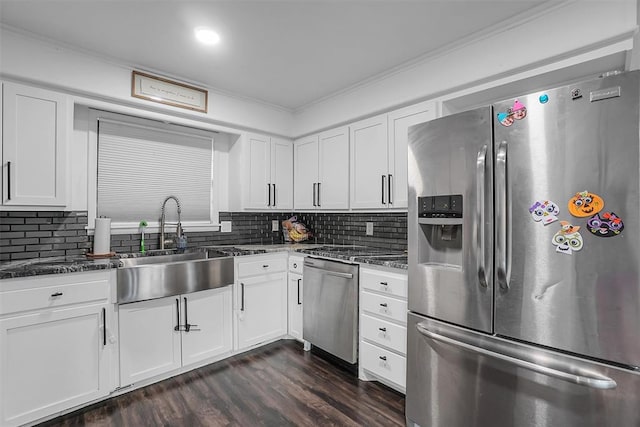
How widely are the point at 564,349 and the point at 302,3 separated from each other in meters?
2.15

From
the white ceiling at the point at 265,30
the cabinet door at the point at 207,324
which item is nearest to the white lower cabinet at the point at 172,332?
the cabinet door at the point at 207,324

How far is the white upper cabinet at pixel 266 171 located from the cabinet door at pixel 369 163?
37.8 inches

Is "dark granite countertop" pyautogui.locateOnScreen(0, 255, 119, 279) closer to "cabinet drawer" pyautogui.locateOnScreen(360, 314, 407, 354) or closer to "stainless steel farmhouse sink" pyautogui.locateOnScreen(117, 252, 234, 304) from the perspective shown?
"stainless steel farmhouse sink" pyautogui.locateOnScreen(117, 252, 234, 304)

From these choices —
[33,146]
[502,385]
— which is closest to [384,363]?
[502,385]

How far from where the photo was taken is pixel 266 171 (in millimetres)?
3562

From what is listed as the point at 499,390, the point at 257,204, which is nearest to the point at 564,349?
the point at 499,390

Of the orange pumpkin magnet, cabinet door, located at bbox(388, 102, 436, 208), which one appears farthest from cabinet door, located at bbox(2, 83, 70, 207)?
the orange pumpkin magnet

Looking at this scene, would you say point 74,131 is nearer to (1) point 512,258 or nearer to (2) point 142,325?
(2) point 142,325

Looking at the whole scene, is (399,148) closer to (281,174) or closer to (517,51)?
(517,51)

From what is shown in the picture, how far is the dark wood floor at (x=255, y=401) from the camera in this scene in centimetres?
201

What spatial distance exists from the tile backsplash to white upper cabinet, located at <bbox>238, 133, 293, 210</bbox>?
0.33 m

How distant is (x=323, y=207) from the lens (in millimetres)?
3375

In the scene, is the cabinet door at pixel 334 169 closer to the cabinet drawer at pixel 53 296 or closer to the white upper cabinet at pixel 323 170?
the white upper cabinet at pixel 323 170

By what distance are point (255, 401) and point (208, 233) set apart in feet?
5.79
